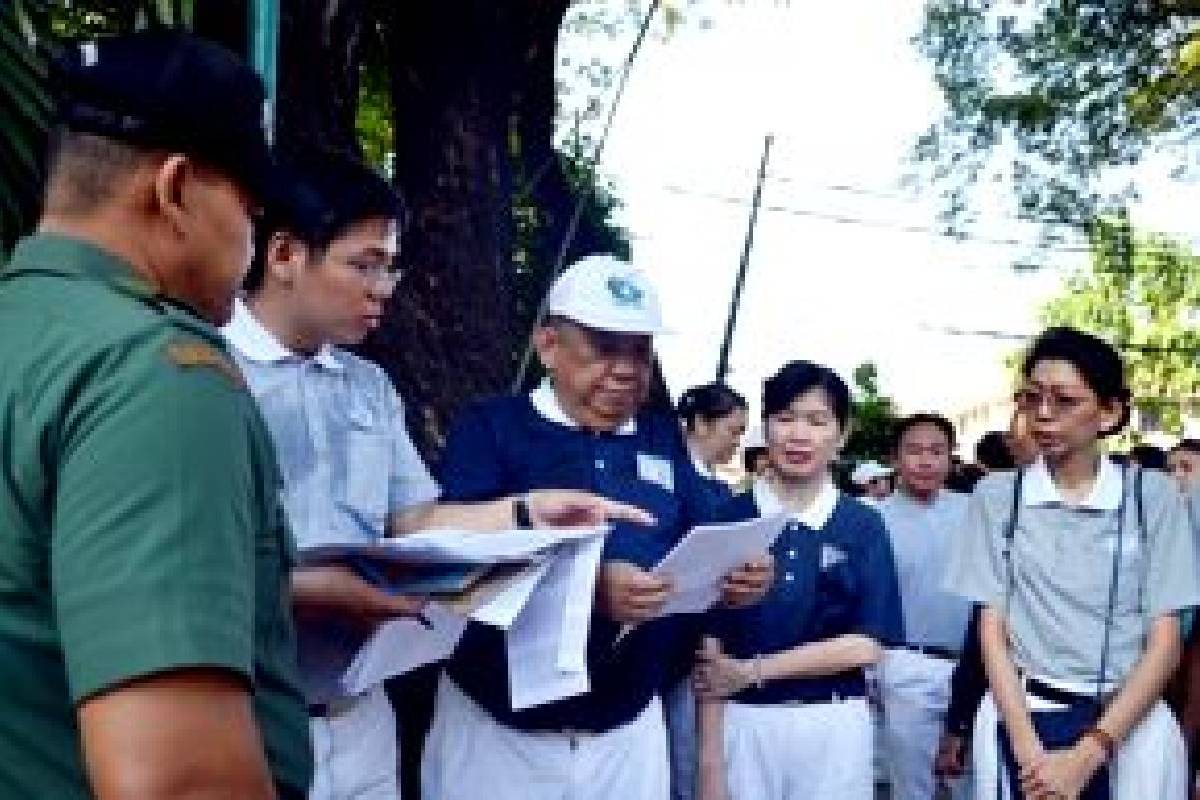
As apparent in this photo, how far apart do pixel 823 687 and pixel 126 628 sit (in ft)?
9.35

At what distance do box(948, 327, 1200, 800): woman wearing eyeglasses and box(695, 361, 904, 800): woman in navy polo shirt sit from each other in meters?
0.35

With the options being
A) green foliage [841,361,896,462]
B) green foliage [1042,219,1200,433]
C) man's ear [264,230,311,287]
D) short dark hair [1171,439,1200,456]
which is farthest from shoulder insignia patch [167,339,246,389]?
green foliage [1042,219,1200,433]

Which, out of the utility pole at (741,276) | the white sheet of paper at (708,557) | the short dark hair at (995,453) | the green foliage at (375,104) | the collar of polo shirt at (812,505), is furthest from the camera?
the utility pole at (741,276)

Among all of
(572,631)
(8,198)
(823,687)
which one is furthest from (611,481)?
(8,198)

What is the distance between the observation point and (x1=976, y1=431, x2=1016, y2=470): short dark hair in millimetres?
6184

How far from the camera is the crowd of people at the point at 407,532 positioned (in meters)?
1.18

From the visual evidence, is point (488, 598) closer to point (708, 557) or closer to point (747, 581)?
point (708, 557)

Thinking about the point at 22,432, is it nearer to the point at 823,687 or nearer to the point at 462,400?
the point at 823,687

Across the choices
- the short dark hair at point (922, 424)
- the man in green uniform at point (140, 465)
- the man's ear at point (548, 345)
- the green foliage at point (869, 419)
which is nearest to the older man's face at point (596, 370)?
the man's ear at point (548, 345)

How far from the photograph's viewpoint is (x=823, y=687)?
151 inches

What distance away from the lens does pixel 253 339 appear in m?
2.73

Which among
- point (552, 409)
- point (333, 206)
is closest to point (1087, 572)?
point (552, 409)

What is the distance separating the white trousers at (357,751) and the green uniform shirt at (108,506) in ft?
4.85

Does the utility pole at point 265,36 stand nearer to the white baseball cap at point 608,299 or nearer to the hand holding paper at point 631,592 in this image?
the white baseball cap at point 608,299
